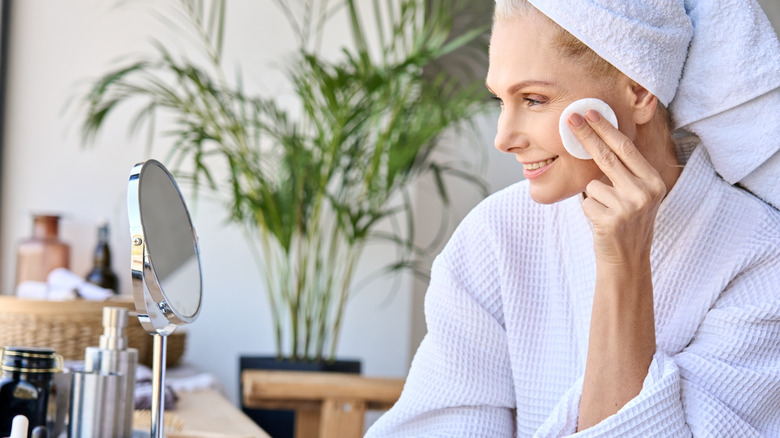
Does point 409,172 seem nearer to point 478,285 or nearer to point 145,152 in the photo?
point 145,152

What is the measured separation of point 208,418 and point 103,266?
2.86 feet

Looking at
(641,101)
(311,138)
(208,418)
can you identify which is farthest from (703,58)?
(311,138)

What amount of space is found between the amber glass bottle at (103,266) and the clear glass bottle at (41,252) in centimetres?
7

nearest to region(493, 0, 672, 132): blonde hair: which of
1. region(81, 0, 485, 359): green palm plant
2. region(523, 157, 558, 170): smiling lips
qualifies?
region(523, 157, 558, 170): smiling lips

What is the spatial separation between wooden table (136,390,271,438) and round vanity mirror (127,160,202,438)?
29 cm

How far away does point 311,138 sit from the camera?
2.33 m

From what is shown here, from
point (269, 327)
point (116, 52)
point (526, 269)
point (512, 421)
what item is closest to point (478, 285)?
point (526, 269)

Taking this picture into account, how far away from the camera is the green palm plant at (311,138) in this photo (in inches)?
86.0

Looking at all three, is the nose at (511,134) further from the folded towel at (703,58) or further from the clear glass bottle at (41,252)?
the clear glass bottle at (41,252)

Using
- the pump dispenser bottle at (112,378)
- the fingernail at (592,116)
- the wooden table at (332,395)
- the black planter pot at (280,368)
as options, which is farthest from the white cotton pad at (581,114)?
the black planter pot at (280,368)

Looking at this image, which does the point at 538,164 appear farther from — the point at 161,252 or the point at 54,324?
the point at 54,324

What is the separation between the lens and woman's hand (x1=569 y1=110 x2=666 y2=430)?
971mm

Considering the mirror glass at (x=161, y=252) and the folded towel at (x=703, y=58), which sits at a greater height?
the folded towel at (x=703, y=58)

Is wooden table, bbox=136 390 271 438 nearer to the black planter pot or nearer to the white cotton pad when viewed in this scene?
the black planter pot
